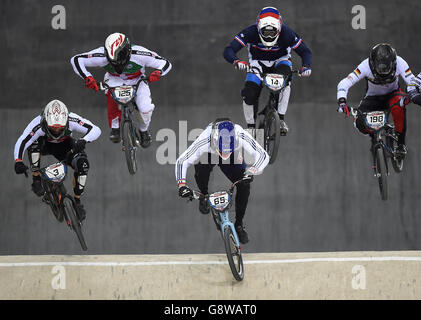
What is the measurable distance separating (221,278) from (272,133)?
2.12m

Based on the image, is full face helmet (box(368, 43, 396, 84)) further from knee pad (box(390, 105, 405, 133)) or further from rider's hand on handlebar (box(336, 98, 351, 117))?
rider's hand on handlebar (box(336, 98, 351, 117))

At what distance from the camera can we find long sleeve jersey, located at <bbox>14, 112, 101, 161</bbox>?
1084cm

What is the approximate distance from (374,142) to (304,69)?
1326mm

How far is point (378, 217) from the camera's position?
13.6m

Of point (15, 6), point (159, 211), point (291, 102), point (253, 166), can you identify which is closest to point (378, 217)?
point (291, 102)

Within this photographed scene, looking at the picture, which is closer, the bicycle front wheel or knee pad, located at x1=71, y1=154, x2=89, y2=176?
the bicycle front wheel

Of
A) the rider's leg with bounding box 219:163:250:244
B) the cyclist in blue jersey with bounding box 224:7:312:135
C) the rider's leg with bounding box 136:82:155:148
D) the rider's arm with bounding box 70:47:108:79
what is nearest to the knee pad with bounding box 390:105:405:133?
the cyclist in blue jersey with bounding box 224:7:312:135

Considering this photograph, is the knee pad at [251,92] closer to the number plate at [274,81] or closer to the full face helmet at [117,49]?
the number plate at [274,81]

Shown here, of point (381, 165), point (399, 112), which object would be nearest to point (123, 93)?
point (381, 165)

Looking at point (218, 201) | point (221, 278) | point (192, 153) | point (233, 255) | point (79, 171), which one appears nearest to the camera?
point (218, 201)

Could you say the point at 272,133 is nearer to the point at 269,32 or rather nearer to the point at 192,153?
the point at 269,32

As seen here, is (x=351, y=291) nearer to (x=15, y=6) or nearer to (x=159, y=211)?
(x=159, y=211)

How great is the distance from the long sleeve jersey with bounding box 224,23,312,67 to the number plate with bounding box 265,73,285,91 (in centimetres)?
48

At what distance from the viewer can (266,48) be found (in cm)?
1098
